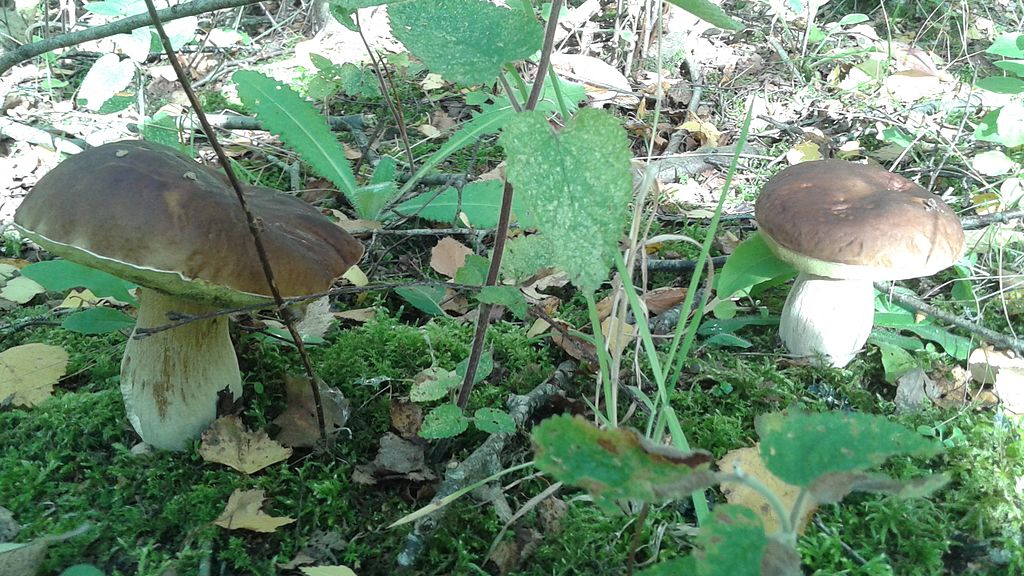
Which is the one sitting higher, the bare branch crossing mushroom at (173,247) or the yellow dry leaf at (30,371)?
the bare branch crossing mushroom at (173,247)

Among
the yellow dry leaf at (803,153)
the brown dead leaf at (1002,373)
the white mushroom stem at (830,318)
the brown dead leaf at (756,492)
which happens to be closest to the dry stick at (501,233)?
the brown dead leaf at (756,492)

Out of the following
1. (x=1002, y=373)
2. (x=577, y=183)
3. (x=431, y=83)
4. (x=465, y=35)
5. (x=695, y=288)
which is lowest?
(x=1002, y=373)

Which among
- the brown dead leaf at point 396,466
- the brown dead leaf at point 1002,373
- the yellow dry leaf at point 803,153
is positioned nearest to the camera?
the brown dead leaf at point 396,466

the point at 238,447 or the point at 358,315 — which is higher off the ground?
the point at 238,447

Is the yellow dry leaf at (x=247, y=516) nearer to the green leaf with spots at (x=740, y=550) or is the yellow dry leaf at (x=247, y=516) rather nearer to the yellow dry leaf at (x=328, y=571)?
the yellow dry leaf at (x=328, y=571)

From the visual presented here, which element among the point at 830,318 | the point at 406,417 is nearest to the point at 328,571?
the point at 406,417

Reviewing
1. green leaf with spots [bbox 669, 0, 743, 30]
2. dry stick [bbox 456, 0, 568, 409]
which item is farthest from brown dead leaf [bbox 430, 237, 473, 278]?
green leaf with spots [bbox 669, 0, 743, 30]

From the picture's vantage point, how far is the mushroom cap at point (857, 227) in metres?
1.68

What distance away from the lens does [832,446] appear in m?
0.73

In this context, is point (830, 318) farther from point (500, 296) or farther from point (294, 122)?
point (294, 122)

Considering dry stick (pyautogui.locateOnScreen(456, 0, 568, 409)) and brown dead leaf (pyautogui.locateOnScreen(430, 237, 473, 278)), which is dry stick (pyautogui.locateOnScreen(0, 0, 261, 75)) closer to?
dry stick (pyautogui.locateOnScreen(456, 0, 568, 409))

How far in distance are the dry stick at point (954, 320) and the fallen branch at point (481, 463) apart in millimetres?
1122

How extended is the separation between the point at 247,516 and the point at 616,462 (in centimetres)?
92

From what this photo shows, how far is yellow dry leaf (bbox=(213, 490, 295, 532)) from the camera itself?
1.34 m
